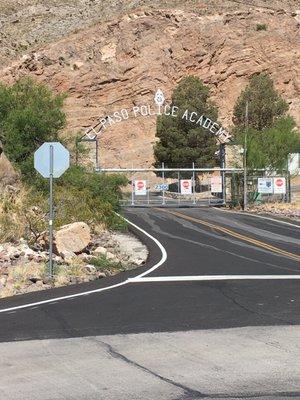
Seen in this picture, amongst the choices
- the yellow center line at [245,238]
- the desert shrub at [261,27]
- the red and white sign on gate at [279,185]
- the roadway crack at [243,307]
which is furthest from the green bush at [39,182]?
the desert shrub at [261,27]

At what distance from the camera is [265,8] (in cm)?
7781

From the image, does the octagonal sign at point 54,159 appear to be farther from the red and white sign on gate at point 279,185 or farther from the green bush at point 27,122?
the red and white sign on gate at point 279,185

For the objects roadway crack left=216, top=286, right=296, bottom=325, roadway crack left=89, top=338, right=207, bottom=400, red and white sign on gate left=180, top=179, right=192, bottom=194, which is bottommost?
roadway crack left=216, top=286, right=296, bottom=325

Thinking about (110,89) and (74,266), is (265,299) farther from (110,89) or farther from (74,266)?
(110,89)

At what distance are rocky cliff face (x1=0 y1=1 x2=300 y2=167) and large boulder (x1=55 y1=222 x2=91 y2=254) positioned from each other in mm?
51929

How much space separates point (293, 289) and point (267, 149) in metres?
29.2

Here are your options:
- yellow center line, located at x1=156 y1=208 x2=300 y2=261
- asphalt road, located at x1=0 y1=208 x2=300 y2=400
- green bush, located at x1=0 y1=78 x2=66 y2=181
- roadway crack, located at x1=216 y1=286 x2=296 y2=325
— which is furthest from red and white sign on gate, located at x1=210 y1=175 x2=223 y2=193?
roadway crack, located at x1=216 y1=286 x2=296 y2=325

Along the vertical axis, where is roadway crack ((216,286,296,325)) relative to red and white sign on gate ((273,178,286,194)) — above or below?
below

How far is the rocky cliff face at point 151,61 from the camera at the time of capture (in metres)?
70.3

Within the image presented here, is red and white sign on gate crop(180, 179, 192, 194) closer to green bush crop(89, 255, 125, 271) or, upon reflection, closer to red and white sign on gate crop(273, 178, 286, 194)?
red and white sign on gate crop(273, 178, 286, 194)

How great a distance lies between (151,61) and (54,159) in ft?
198

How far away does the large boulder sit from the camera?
16156mm

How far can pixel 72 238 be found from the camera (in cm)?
1647

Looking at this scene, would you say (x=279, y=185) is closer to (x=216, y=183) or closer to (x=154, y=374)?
(x=216, y=183)
